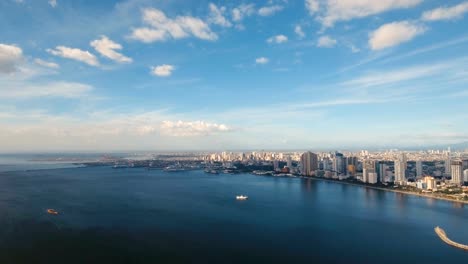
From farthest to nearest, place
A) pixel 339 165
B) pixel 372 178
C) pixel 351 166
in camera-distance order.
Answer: pixel 339 165 → pixel 351 166 → pixel 372 178

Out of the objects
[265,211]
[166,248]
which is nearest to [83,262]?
[166,248]

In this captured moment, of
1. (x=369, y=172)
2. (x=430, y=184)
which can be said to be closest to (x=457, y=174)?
(x=430, y=184)

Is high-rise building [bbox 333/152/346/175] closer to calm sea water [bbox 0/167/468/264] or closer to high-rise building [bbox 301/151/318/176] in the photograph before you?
high-rise building [bbox 301/151/318/176]

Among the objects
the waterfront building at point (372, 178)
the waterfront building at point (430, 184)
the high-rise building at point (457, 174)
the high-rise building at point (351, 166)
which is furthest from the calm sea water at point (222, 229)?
the high-rise building at point (351, 166)

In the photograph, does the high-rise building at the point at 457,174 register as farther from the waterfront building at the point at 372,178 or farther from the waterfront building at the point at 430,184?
the waterfront building at the point at 372,178

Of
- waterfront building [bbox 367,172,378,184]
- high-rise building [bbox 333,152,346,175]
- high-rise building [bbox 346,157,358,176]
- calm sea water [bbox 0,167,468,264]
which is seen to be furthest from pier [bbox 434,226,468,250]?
high-rise building [bbox 333,152,346,175]

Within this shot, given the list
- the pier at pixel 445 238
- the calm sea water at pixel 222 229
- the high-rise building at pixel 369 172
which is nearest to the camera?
the calm sea water at pixel 222 229

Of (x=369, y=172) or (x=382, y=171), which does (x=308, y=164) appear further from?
(x=382, y=171)

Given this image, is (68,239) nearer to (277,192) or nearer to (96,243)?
(96,243)
